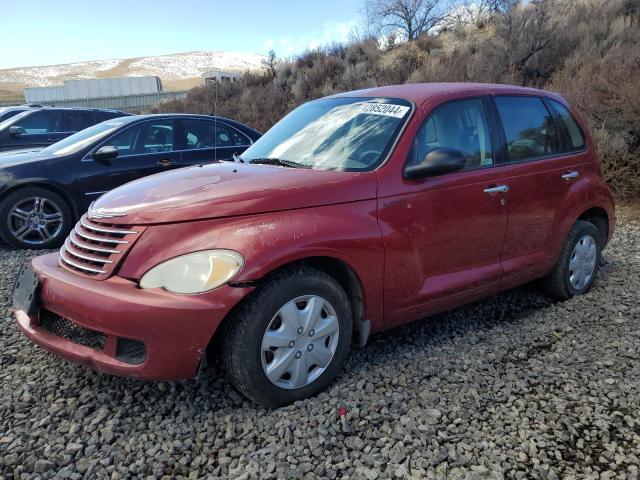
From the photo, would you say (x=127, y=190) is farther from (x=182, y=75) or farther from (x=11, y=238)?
(x=182, y=75)

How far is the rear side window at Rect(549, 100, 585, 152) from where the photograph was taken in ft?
14.3

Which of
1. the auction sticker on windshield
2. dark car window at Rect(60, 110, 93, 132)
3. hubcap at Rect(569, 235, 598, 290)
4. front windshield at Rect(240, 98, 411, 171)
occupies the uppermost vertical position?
the auction sticker on windshield

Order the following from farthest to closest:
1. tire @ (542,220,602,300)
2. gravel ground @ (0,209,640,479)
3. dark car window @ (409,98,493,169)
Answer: tire @ (542,220,602,300)
dark car window @ (409,98,493,169)
gravel ground @ (0,209,640,479)

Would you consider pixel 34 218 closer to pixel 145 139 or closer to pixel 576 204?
pixel 145 139

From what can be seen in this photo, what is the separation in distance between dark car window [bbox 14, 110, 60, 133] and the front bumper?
8.21 m

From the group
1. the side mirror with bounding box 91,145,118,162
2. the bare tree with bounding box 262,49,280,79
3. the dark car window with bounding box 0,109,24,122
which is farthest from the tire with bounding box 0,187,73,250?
the bare tree with bounding box 262,49,280,79

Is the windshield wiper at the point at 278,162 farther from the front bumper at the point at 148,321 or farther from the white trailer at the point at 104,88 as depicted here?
the white trailer at the point at 104,88

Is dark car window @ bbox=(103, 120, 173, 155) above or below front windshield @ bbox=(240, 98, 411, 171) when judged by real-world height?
below

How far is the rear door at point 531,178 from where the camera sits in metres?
3.81

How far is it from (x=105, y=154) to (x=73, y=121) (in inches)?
167

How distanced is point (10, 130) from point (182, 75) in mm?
111663

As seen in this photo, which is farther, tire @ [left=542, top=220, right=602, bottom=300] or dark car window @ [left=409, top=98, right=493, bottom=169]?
tire @ [left=542, top=220, right=602, bottom=300]

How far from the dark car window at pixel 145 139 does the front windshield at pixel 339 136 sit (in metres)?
3.43

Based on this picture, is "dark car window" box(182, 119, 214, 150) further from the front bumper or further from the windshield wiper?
the front bumper
